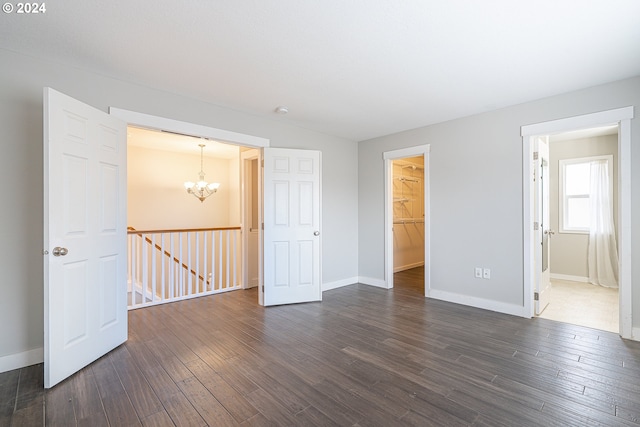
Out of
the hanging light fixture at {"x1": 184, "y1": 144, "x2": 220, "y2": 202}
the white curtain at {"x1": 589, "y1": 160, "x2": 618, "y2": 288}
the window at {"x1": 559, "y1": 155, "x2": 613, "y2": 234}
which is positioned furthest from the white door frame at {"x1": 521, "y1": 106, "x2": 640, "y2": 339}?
the hanging light fixture at {"x1": 184, "y1": 144, "x2": 220, "y2": 202}

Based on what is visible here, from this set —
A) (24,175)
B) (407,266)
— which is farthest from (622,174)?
(24,175)

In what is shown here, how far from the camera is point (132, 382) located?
214 cm

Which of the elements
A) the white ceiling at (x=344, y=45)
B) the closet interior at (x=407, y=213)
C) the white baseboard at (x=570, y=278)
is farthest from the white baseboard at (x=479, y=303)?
the white baseboard at (x=570, y=278)

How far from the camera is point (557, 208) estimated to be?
17.8ft

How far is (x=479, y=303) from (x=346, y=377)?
2484 millimetres

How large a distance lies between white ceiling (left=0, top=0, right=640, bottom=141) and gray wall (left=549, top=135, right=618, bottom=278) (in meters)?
2.74

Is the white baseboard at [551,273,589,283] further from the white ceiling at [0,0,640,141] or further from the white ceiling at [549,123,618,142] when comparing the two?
the white ceiling at [0,0,640,141]

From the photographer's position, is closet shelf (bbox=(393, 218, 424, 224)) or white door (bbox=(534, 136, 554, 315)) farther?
closet shelf (bbox=(393, 218, 424, 224))

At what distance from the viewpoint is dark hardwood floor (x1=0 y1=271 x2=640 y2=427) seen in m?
1.77

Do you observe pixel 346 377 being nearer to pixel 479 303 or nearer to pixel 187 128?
pixel 479 303

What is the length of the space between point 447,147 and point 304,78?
234 cm

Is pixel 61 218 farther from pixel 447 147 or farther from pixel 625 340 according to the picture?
pixel 625 340

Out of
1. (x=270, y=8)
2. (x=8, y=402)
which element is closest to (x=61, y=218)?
(x=8, y=402)

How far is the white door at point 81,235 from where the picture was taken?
2.07 meters
